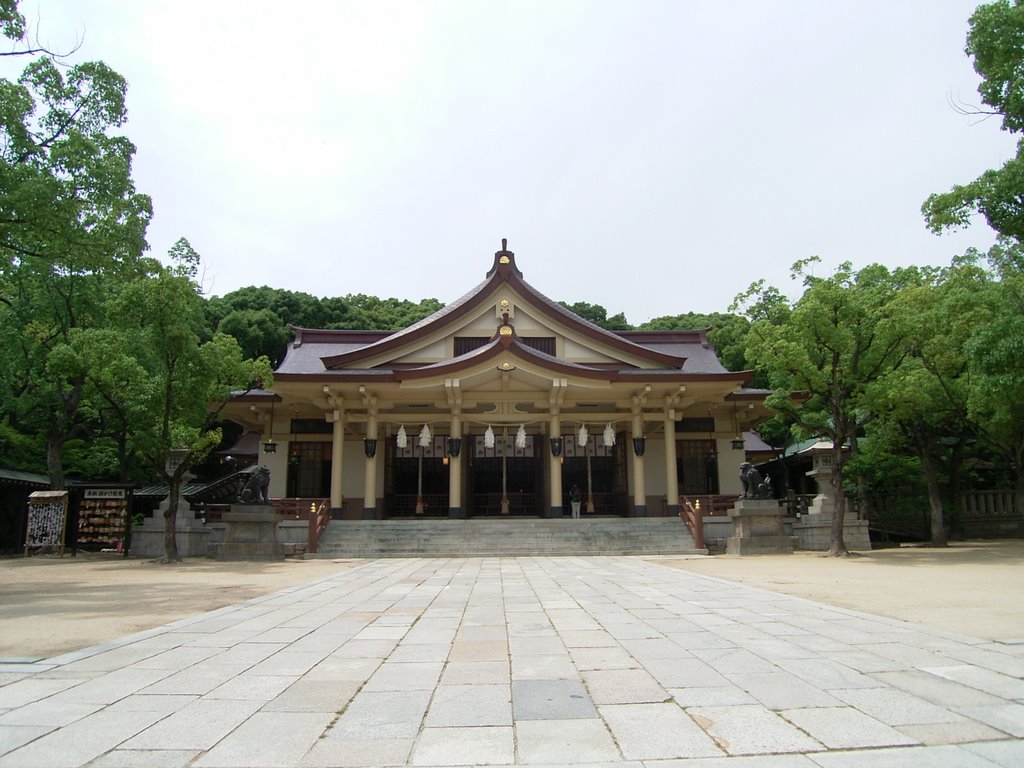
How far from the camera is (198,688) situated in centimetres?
387

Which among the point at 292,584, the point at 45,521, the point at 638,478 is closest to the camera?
the point at 292,584

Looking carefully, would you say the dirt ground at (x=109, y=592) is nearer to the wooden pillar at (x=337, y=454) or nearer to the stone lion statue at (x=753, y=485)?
the wooden pillar at (x=337, y=454)

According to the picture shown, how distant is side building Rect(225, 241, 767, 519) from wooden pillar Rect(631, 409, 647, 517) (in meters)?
0.05

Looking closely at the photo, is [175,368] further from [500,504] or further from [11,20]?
[500,504]

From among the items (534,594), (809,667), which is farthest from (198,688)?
(534,594)

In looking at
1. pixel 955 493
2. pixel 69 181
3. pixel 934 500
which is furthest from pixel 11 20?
pixel 955 493

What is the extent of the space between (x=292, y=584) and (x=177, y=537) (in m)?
8.16

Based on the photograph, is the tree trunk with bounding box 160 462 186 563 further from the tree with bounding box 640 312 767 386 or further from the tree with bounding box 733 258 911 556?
the tree with bounding box 640 312 767 386

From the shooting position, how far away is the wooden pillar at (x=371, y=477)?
19.4 metres

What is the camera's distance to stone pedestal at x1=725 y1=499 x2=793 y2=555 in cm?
1600

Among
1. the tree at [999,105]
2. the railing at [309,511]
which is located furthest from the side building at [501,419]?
the tree at [999,105]

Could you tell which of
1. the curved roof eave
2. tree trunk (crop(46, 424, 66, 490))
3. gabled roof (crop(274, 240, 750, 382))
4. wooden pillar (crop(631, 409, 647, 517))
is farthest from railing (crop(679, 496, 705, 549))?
tree trunk (crop(46, 424, 66, 490))

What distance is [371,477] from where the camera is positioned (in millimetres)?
19656

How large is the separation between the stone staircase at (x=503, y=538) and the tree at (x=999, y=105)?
9.43 m
